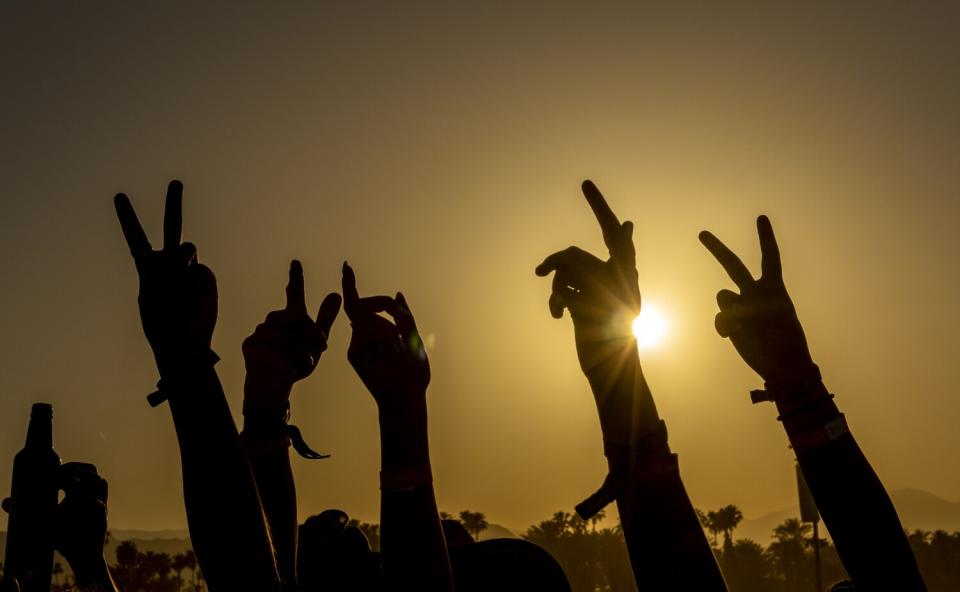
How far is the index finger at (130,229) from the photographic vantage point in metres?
2.30

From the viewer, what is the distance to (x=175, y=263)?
7.54 ft

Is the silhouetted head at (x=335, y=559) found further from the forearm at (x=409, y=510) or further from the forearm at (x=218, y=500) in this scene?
the forearm at (x=218, y=500)

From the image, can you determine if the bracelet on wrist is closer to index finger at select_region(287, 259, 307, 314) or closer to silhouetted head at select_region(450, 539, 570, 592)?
silhouetted head at select_region(450, 539, 570, 592)

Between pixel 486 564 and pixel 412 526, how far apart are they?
38.9 inches

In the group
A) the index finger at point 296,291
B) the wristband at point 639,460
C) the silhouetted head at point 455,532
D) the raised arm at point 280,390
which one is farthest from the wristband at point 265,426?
the wristband at point 639,460

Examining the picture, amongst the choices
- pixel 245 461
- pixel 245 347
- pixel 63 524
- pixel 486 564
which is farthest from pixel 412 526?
pixel 63 524

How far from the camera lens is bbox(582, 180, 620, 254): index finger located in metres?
3.00

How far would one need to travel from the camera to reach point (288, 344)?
344 cm

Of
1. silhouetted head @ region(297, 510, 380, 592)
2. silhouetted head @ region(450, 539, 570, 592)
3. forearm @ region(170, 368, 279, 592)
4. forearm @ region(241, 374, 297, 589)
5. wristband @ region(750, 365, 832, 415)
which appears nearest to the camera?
forearm @ region(170, 368, 279, 592)

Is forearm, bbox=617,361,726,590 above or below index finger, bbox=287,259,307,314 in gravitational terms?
below

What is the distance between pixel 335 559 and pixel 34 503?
1415 millimetres

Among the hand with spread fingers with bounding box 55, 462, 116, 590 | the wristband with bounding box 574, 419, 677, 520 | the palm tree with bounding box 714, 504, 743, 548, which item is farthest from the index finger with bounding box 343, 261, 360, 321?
the palm tree with bounding box 714, 504, 743, 548

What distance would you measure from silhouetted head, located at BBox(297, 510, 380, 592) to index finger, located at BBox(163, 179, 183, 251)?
197cm

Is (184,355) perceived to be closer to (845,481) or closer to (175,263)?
(175,263)
